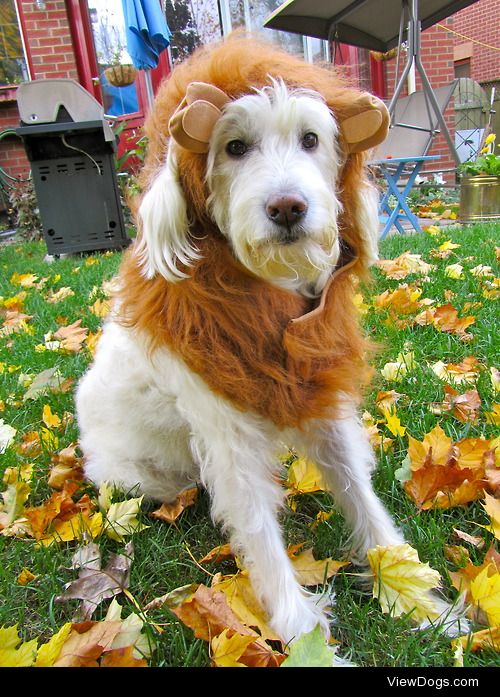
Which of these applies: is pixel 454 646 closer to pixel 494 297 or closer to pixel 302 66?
pixel 302 66

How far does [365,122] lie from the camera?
4.75ft

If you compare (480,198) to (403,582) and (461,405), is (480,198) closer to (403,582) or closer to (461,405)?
(461,405)

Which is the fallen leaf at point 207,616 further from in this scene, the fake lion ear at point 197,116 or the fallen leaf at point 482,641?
the fake lion ear at point 197,116

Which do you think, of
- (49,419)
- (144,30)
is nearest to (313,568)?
(49,419)

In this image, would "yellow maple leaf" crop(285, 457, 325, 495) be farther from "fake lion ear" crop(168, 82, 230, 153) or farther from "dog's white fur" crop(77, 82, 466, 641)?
"fake lion ear" crop(168, 82, 230, 153)

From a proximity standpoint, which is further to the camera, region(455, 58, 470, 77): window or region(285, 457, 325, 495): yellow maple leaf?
region(455, 58, 470, 77): window

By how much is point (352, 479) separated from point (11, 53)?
10.3 meters

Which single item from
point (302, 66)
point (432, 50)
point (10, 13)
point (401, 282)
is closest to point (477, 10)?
point (432, 50)

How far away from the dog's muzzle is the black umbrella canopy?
6657mm

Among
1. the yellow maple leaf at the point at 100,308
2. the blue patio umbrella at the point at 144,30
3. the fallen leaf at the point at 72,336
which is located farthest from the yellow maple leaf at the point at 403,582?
the blue patio umbrella at the point at 144,30

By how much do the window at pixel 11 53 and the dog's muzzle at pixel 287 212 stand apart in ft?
32.4

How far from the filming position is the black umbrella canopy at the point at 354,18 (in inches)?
276

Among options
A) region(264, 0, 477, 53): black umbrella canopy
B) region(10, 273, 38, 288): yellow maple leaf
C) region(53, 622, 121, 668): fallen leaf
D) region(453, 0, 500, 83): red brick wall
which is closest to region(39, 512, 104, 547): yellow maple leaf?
region(53, 622, 121, 668): fallen leaf

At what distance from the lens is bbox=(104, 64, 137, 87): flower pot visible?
8531mm
